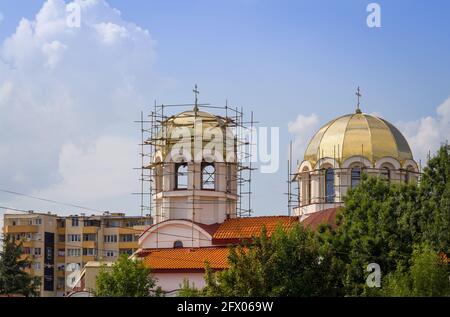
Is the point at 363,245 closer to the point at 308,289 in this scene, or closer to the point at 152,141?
the point at 308,289

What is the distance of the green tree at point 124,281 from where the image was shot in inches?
1736

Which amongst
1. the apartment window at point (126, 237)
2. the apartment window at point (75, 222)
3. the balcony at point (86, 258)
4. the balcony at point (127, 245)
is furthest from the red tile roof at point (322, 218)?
the apartment window at point (75, 222)

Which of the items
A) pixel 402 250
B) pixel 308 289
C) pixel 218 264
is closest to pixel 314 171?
pixel 218 264

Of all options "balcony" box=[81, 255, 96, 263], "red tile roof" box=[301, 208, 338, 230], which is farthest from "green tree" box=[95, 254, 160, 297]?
"balcony" box=[81, 255, 96, 263]

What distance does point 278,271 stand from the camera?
41250 millimetres

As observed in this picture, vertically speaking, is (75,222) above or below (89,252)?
above

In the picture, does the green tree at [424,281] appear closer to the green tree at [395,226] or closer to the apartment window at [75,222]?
the green tree at [395,226]

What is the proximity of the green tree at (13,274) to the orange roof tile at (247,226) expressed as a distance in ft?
48.7

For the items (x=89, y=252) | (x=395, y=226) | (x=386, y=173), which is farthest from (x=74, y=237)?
(x=395, y=226)

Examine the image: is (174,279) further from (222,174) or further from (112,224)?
(112,224)

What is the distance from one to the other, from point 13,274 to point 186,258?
1625cm

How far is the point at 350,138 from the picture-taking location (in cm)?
5328

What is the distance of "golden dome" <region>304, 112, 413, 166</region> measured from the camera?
174 feet

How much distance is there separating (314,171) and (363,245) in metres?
9.66
